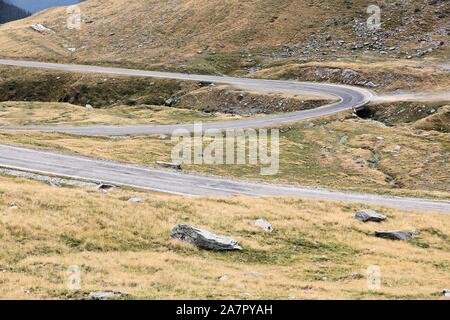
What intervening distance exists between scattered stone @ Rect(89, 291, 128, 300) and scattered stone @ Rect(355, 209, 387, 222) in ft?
77.2

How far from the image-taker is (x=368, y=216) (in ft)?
131

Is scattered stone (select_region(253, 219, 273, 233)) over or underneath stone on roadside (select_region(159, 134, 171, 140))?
underneath

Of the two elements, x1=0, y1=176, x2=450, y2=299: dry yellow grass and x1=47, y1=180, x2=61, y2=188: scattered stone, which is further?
x1=47, y1=180, x2=61, y2=188: scattered stone

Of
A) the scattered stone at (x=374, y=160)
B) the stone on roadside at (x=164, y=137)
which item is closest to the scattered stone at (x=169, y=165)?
the stone on roadside at (x=164, y=137)

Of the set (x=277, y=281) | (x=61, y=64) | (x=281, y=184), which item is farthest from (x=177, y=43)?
(x=277, y=281)

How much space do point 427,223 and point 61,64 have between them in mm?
121707

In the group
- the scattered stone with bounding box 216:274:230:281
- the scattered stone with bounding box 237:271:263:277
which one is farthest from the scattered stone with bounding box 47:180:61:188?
the scattered stone with bounding box 216:274:230:281

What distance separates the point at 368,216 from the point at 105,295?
972 inches

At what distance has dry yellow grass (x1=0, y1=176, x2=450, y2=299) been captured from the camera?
23703 millimetres

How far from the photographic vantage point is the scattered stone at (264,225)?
35.9 metres

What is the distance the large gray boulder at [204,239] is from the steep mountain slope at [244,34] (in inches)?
3926

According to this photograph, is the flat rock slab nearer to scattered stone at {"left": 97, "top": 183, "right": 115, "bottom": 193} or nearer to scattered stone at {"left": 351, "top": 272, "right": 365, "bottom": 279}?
scattered stone at {"left": 351, "top": 272, "right": 365, "bottom": 279}

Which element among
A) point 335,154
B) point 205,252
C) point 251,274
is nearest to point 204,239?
point 205,252

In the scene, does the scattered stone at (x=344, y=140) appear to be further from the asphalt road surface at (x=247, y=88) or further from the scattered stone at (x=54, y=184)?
the scattered stone at (x=54, y=184)
